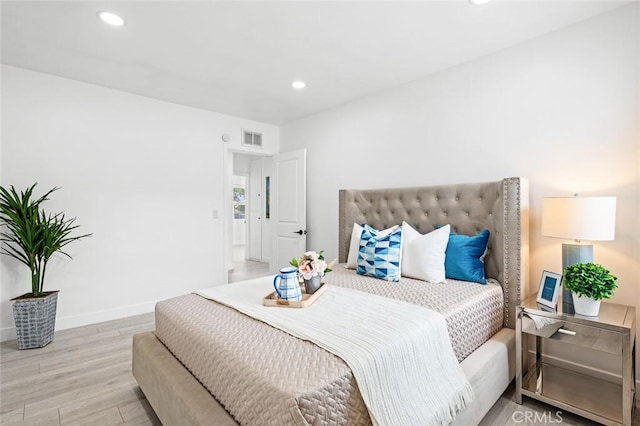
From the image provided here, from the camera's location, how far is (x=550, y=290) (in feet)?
6.52

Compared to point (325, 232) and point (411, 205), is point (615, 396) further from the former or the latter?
point (325, 232)

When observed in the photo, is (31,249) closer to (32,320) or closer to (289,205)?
(32,320)

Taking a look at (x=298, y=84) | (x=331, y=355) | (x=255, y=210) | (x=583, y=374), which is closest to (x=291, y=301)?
(x=331, y=355)

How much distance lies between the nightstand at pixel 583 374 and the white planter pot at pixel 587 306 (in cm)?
3

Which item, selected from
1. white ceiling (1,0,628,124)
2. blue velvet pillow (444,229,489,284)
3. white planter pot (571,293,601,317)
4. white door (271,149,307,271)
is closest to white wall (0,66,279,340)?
white ceiling (1,0,628,124)

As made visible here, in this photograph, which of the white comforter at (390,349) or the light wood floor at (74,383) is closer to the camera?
the white comforter at (390,349)

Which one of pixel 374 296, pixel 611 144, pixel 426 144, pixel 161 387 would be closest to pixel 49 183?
pixel 161 387

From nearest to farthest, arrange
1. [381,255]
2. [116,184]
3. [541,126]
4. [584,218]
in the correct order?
1. [584,218]
2. [541,126]
3. [381,255]
4. [116,184]

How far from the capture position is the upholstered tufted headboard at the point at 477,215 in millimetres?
2291

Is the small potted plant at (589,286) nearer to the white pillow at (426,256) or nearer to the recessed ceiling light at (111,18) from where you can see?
the white pillow at (426,256)

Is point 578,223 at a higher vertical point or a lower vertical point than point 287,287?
higher

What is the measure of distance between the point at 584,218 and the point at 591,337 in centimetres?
68

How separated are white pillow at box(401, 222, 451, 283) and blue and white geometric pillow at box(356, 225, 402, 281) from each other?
8 cm

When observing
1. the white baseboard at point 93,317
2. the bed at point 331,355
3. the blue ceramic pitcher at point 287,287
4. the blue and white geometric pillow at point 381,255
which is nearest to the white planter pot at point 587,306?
the bed at point 331,355
